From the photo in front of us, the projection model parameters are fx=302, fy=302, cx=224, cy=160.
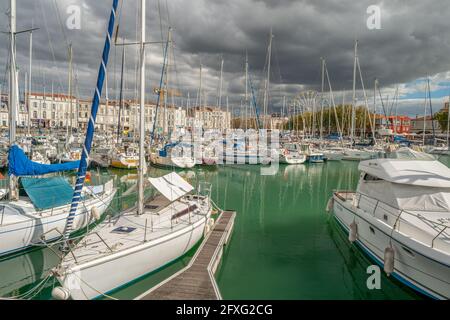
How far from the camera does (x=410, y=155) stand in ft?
43.5

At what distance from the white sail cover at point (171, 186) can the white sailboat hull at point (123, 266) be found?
1.57 metres

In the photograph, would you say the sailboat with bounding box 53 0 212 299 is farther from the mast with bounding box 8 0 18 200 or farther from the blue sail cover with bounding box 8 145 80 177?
the mast with bounding box 8 0 18 200

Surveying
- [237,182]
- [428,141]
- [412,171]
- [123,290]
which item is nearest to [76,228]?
[123,290]

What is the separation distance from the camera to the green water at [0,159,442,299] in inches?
366

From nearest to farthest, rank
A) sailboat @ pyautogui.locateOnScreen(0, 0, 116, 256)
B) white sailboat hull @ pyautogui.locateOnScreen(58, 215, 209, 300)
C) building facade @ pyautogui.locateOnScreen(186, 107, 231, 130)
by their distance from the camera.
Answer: white sailboat hull @ pyautogui.locateOnScreen(58, 215, 209, 300) → sailboat @ pyautogui.locateOnScreen(0, 0, 116, 256) → building facade @ pyautogui.locateOnScreen(186, 107, 231, 130)

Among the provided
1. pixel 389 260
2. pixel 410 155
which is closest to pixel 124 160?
pixel 410 155

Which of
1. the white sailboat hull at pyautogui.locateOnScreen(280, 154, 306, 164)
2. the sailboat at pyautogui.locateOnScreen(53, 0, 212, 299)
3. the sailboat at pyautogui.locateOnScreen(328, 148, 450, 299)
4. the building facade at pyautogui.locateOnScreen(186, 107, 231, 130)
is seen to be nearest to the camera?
the sailboat at pyautogui.locateOnScreen(53, 0, 212, 299)

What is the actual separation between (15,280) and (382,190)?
44.2 feet

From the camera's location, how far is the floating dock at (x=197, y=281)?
7.90m

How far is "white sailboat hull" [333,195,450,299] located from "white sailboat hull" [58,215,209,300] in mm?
6564

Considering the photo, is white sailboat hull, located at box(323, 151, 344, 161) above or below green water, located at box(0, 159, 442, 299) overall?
above

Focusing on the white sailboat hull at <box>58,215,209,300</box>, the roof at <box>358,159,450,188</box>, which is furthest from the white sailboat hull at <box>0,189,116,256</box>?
the roof at <box>358,159,450,188</box>

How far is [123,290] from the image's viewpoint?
28.1 ft

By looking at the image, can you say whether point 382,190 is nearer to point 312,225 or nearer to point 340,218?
point 340,218
